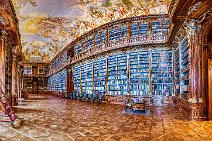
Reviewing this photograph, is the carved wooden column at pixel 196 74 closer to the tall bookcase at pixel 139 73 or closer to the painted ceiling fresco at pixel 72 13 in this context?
the tall bookcase at pixel 139 73

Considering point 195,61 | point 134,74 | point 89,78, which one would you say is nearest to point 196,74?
point 195,61

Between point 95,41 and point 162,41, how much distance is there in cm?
571

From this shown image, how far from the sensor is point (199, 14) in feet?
24.1

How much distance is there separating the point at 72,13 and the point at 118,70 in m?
5.52

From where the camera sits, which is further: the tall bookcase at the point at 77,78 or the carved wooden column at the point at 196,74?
the tall bookcase at the point at 77,78

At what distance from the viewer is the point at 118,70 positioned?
14.1 meters

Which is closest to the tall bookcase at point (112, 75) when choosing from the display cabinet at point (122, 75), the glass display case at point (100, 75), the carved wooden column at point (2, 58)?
the display cabinet at point (122, 75)

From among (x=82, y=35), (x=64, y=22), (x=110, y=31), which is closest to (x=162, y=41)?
(x=110, y=31)

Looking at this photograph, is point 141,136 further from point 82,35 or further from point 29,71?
point 29,71

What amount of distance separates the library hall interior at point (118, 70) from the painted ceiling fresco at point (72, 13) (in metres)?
0.06

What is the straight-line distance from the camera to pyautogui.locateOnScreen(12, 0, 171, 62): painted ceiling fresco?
13.2 metres

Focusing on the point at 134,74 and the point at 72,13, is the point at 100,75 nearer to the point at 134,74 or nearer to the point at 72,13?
the point at 134,74

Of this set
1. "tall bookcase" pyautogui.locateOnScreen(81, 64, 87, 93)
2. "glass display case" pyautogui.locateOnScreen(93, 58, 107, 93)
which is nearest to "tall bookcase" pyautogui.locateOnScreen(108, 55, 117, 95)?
"glass display case" pyautogui.locateOnScreen(93, 58, 107, 93)

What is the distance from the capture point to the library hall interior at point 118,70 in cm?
634
